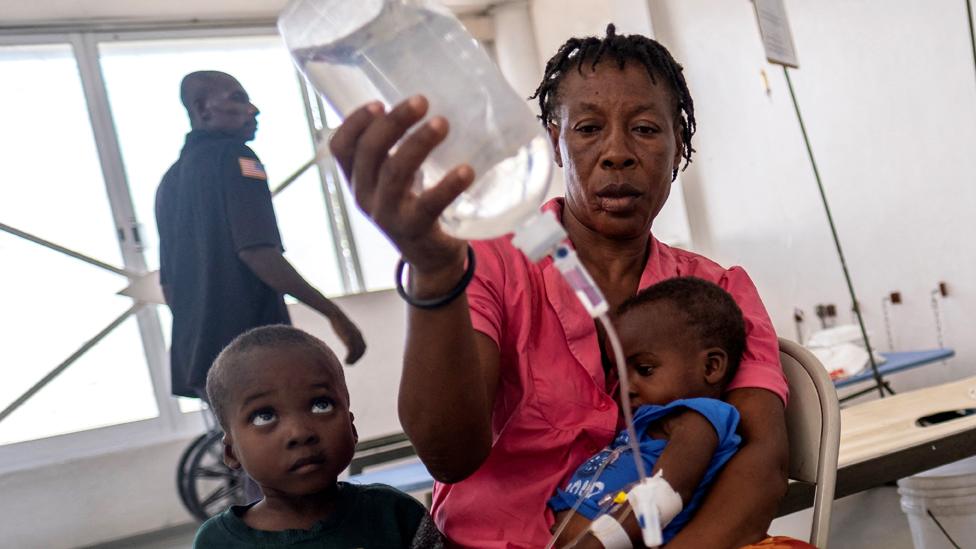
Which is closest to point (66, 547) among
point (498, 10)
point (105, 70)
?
point (105, 70)

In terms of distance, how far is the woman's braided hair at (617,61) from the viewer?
1.22 m

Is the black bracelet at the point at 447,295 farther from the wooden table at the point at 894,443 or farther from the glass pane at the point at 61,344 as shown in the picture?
the glass pane at the point at 61,344

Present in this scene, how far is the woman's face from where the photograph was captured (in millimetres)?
1172

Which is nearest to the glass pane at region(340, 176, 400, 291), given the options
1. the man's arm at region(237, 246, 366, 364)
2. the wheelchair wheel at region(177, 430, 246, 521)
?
the wheelchair wheel at region(177, 430, 246, 521)

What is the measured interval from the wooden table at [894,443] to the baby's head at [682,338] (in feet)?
1.22

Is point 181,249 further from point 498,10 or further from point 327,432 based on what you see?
point 498,10

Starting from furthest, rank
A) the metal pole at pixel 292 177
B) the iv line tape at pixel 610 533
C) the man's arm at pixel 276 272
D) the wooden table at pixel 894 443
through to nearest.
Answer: the metal pole at pixel 292 177
the man's arm at pixel 276 272
the wooden table at pixel 894 443
the iv line tape at pixel 610 533

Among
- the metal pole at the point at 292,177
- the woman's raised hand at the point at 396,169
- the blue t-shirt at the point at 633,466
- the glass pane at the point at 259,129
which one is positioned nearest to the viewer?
the woman's raised hand at the point at 396,169

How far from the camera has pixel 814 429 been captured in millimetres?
1133

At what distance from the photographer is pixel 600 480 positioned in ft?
3.35

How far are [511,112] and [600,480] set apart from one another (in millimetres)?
444

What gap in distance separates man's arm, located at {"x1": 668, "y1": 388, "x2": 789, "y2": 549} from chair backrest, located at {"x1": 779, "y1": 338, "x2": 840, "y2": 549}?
0.17 ft

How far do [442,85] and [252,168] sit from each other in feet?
6.62

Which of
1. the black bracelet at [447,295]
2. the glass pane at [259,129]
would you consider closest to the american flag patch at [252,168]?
the black bracelet at [447,295]
